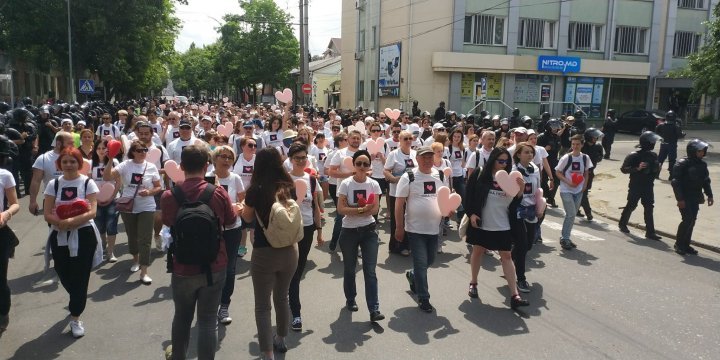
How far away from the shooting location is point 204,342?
12.4ft

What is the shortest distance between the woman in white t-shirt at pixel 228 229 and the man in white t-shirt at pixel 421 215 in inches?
63.8

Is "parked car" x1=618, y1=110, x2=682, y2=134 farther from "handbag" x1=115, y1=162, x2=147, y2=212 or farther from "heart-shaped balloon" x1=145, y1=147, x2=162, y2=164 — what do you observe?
"handbag" x1=115, y1=162, x2=147, y2=212

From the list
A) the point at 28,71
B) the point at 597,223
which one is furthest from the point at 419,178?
the point at 28,71

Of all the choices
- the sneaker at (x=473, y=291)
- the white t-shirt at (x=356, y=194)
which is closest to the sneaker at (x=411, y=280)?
the sneaker at (x=473, y=291)

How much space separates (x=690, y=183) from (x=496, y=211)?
4182mm

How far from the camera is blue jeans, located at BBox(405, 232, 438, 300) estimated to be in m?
5.43

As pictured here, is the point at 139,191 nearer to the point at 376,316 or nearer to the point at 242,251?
the point at 242,251

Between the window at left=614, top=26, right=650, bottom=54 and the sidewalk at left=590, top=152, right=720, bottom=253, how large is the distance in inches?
745

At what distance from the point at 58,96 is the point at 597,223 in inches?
1909

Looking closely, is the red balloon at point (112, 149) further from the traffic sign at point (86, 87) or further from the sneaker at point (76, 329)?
the traffic sign at point (86, 87)

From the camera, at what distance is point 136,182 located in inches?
248

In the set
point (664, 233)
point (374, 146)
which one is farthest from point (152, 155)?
point (664, 233)

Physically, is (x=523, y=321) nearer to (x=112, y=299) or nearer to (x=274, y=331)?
(x=274, y=331)

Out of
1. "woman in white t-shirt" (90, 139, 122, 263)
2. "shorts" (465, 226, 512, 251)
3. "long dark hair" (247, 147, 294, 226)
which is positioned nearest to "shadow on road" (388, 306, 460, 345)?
"shorts" (465, 226, 512, 251)
